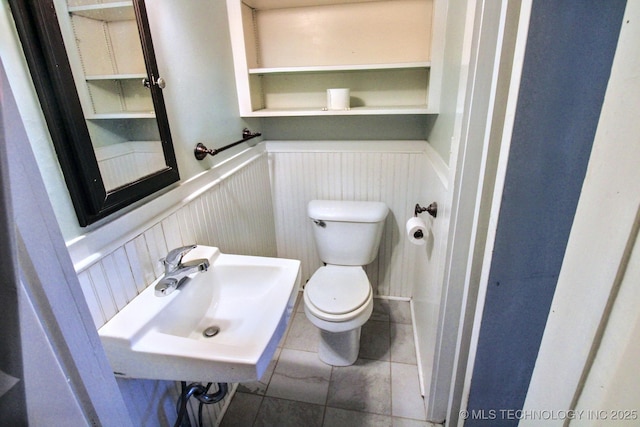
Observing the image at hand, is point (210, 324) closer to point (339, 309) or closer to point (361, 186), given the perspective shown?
point (339, 309)

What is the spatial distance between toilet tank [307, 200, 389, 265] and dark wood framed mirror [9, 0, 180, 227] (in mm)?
937

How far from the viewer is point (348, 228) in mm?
1780

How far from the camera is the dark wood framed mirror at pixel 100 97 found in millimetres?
637

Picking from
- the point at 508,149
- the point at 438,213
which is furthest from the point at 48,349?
the point at 438,213

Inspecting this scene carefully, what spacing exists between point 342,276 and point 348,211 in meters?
0.37

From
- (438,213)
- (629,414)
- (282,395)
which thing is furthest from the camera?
(282,395)

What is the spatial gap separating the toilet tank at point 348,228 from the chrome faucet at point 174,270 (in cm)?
94

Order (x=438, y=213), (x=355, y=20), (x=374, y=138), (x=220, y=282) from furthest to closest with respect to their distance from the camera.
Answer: (x=374, y=138) < (x=355, y=20) < (x=438, y=213) < (x=220, y=282)

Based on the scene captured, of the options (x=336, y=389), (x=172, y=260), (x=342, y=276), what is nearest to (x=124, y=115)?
(x=172, y=260)

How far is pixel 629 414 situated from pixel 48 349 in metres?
0.58

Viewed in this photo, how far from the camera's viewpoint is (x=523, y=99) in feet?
1.82

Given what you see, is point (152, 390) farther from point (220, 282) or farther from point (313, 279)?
point (313, 279)

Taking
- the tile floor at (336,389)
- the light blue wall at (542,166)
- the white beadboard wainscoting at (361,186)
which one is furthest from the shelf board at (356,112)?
the tile floor at (336,389)

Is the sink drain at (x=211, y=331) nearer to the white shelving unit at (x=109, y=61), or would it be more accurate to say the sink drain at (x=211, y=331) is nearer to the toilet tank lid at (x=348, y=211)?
the white shelving unit at (x=109, y=61)
